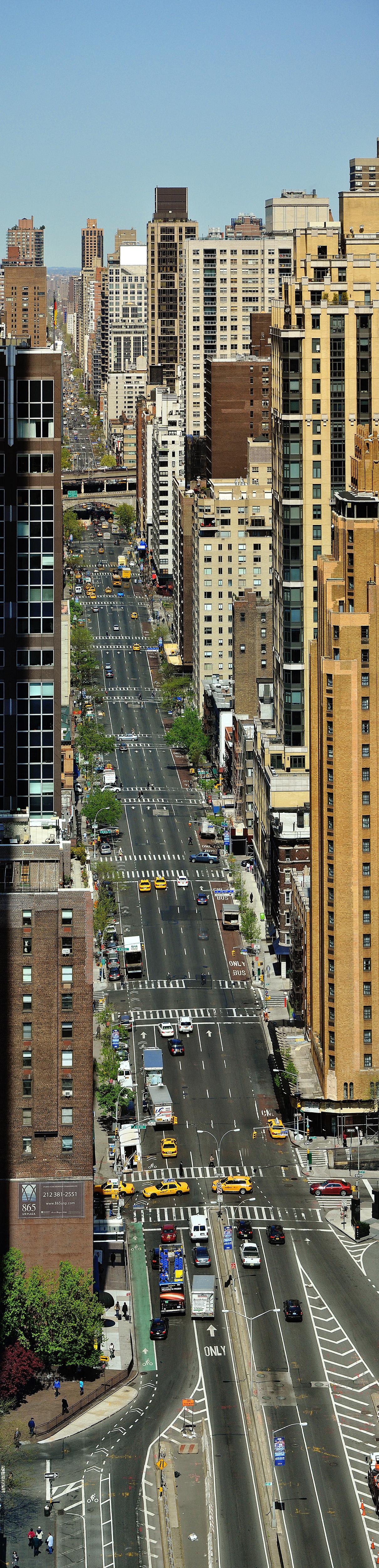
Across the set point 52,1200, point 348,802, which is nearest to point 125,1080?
point 348,802

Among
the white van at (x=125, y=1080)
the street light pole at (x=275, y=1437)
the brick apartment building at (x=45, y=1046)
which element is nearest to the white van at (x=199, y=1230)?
the brick apartment building at (x=45, y=1046)

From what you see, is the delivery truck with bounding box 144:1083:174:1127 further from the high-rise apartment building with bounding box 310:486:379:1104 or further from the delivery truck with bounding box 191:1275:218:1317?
the delivery truck with bounding box 191:1275:218:1317

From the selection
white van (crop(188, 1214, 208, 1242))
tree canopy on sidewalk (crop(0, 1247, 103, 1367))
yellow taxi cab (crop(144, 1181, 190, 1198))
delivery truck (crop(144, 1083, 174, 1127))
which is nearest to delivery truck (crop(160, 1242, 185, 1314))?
white van (crop(188, 1214, 208, 1242))

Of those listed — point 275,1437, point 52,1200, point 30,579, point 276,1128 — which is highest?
point 30,579

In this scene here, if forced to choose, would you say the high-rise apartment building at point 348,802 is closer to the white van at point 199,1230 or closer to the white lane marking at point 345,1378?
the white van at point 199,1230

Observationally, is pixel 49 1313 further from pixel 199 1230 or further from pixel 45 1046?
pixel 199 1230

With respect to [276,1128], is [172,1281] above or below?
below
